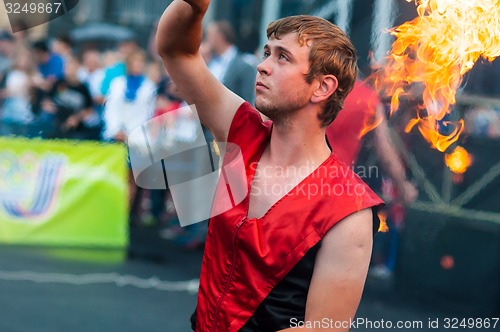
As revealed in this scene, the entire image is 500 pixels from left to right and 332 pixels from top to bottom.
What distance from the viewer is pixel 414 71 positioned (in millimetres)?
3354

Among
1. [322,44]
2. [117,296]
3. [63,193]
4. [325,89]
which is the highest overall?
[322,44]

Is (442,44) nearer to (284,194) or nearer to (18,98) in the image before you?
(284,194)

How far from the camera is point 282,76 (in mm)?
2760

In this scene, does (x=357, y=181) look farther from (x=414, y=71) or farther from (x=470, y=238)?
(x=470, y=238)

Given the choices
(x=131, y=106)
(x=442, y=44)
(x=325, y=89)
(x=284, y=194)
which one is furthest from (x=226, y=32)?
(x=284, y=194)

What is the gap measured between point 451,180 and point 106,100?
11.5ft

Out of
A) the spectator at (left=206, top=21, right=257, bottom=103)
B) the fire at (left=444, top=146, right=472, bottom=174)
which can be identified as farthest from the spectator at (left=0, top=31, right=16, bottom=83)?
the fire at (left=444, top=146, right=472, bottom=174)

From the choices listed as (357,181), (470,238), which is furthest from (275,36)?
(470,238)

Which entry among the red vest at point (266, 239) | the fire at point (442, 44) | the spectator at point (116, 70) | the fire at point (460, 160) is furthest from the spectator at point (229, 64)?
the red vest at point (266, 239)

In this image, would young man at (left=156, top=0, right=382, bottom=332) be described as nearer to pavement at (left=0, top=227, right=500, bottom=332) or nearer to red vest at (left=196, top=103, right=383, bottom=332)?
red vest at (left=196, top=103, right=383, bottom=332)

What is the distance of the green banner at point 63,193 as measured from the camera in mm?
7961

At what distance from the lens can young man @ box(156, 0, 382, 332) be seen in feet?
8.68

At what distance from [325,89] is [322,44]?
0.15 meters

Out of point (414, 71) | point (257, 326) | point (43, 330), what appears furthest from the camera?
point (43, 330)
